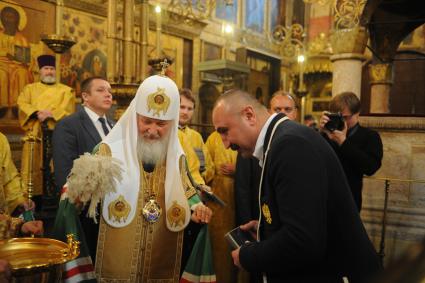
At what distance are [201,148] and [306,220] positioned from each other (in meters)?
2.53

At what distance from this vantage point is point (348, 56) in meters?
5.40

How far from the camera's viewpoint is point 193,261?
9.18 feet

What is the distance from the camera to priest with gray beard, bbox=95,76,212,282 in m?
2.64

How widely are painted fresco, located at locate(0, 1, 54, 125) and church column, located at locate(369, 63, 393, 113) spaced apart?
19.4 ft

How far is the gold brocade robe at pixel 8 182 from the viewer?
2639mm

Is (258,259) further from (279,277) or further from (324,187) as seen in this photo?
(324,187)

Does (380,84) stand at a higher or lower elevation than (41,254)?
higher

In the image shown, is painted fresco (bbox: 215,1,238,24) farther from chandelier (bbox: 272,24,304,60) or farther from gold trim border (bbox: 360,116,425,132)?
gold trim border (bbox: 360,116,425,132)

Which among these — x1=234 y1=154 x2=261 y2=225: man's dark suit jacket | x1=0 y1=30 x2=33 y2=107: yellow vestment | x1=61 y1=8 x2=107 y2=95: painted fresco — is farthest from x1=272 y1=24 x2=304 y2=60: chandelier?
x1=234 y1=154 x2=261 y2=225: man's dark suit jacket

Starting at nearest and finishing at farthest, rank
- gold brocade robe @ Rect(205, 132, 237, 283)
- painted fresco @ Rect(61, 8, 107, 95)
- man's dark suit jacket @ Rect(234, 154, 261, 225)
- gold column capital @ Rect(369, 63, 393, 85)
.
→ man's dark suit jacket @ Rect(234, 154, 261, 225) < gold brocade robe @ Rect(205, 132, 237, 283) < gold column capital @ Rect(369, 63, 393, 85) < painted fresco @ Rect(61, 8, 107, 95)

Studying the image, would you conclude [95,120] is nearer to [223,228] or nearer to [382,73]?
[223,228]

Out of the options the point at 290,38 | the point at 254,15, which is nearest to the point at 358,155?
the point at 290,38

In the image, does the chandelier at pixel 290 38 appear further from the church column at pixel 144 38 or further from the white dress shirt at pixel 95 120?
the white dress shirt at pixel 95 120

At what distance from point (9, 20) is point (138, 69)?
3.57 metres
